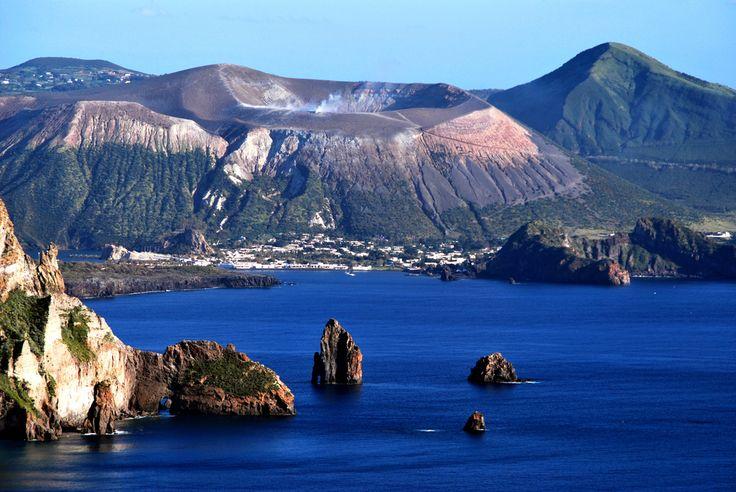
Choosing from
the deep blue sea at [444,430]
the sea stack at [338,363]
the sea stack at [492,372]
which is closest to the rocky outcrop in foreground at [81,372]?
the deep blue sea at [444,430]

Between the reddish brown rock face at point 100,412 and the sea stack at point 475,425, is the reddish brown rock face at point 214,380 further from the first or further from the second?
the sea stack at point 475,425

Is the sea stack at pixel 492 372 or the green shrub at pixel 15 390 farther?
the sea stack at pixel 492 372

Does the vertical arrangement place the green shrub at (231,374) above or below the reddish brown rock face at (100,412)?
above

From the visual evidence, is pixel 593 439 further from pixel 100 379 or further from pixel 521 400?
pixel 100 379

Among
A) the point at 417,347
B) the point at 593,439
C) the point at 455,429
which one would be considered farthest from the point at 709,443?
the point at 417,347

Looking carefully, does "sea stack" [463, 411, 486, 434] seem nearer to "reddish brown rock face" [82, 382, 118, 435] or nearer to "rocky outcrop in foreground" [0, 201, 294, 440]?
"rocky outcrop in foreground" [0, 201, 294, 440]

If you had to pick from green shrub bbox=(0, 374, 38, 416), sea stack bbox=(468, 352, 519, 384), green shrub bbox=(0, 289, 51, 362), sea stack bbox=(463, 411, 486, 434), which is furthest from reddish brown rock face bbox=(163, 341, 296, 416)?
sea stack bbox=(468, 352, 519, 384)
